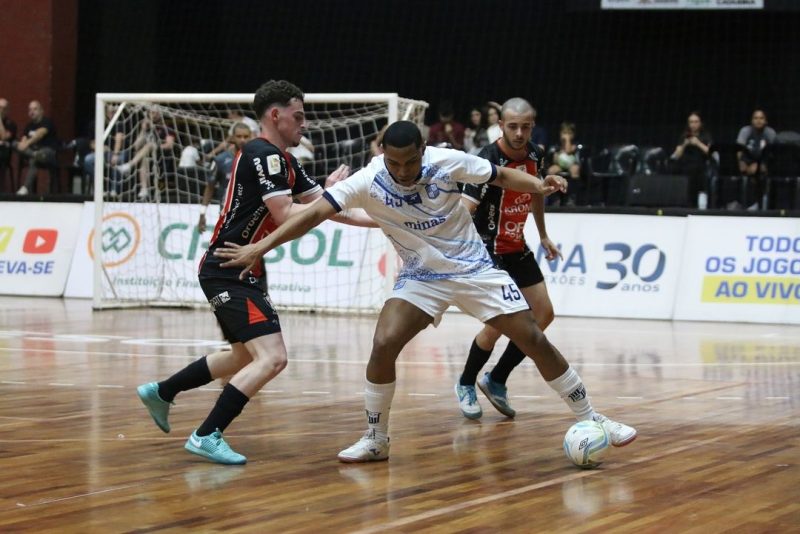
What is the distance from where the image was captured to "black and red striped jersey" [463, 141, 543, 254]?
8.15 metres

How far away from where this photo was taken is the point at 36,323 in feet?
47.3

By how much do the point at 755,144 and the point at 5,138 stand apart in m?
12.0

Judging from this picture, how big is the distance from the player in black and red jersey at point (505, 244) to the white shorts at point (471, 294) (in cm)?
148

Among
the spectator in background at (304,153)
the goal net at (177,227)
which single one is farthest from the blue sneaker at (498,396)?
the spectator in background at (304,153)

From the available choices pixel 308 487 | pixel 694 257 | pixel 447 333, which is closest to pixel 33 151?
pixel 447 333

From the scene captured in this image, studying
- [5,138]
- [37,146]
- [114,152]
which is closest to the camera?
[114,152]

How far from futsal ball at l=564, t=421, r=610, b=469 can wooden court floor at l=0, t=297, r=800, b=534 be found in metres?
0.07

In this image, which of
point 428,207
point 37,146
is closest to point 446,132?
point 37,146

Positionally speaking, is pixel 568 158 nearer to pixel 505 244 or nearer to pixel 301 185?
pixel 505 244

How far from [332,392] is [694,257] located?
27.0ft

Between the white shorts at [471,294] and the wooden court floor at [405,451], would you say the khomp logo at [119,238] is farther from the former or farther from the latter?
the white shorts at [471,294]

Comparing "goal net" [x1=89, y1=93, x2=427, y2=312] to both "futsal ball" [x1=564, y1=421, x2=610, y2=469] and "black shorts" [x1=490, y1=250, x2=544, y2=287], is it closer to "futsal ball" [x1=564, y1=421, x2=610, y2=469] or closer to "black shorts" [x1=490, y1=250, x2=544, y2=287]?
"black shorts" [x1=490, y1=250, x2=544, y2=287]

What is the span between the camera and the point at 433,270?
21.3 feet

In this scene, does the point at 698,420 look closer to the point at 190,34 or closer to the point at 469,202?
the point at 469,202
